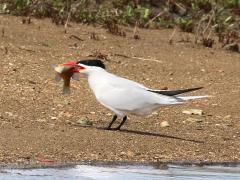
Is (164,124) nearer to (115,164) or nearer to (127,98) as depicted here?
(127,98)

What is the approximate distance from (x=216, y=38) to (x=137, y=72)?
351 cm

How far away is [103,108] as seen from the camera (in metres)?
10.6

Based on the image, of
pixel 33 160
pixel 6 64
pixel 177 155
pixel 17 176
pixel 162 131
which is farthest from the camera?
pixel 6 64

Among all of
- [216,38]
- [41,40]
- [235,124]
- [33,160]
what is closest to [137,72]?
[41,40]

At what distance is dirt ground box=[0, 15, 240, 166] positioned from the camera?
8398 mm

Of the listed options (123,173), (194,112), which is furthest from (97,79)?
(123,173)

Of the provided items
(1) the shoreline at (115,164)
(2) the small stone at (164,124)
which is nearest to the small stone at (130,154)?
(1) the shoreline at (115,164)

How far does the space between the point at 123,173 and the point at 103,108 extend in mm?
3076

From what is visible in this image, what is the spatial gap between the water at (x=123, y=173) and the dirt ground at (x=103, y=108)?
342 millimetres

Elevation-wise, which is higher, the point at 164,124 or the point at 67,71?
the point at 67,71

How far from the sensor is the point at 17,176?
709 cm

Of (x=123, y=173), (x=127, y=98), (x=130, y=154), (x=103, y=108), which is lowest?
(x=103, y=108)

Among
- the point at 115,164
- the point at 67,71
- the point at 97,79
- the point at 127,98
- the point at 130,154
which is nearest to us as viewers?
the point at 115,164

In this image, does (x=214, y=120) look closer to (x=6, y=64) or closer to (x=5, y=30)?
(x=6, y=64)
